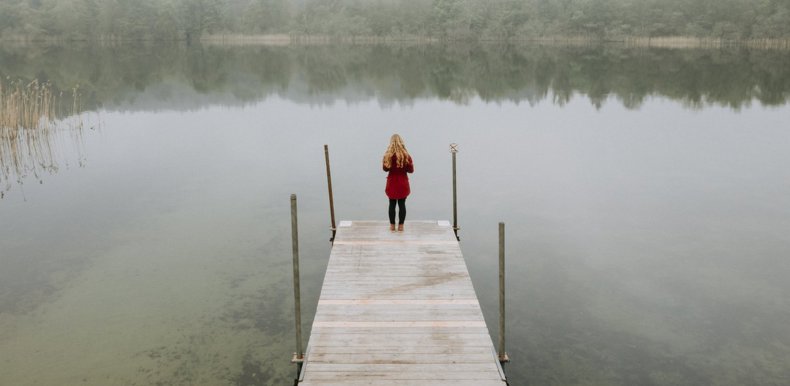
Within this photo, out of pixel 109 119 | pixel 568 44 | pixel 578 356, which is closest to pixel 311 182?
pixel 578 356

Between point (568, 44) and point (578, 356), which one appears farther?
point (568, 44)

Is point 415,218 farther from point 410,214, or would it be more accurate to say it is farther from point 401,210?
point 401,210

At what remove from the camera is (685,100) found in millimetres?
42656

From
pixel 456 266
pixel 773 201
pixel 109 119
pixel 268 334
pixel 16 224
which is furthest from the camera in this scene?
pixel 109 119

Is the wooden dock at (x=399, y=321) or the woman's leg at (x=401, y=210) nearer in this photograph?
the wooden dock at (x=399, y=321)

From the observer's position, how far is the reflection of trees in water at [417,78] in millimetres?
44469

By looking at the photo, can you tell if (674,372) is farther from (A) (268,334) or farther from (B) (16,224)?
(B) (16,224)

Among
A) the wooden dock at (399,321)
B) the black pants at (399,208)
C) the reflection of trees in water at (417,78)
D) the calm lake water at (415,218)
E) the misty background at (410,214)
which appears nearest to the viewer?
the wooden dock at (399,321)

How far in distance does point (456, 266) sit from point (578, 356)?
2.66 metres

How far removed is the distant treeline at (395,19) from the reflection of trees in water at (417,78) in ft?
91.3

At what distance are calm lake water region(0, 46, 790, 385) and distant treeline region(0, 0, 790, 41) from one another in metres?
67.5

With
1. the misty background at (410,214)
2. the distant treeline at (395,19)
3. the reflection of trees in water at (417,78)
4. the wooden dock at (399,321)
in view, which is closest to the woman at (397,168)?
the wooden dock at (399,321)

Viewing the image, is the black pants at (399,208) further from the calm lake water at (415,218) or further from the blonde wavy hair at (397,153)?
the calm lake water at (415,218)

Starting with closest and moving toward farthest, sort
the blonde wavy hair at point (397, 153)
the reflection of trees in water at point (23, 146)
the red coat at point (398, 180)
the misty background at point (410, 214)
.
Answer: the misty background at point (410, 214) → the blonde wavy hair at point (397, 153) → the red coat at point (398, 180) → the reflection of trees in water at point (23, 146)
